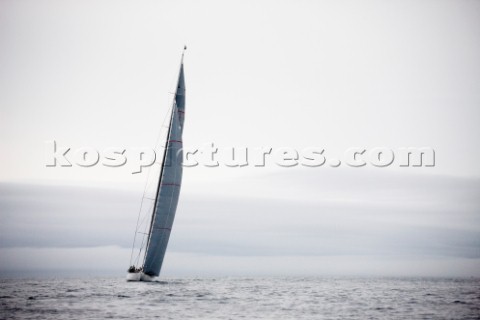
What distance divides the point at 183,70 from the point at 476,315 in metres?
39.0

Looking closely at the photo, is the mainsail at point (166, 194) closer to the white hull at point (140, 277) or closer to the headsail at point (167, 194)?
the headsail at point (167, 194)

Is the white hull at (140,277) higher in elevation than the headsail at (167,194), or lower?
lower

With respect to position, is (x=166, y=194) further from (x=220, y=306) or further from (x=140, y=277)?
(x=220, y=306)

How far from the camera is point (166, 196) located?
201 feet

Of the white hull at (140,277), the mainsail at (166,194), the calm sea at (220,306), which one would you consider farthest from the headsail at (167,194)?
the calm sea at (220,306)

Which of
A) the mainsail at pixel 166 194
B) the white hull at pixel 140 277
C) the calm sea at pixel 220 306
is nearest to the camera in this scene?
the calm sea at pixel 220 306

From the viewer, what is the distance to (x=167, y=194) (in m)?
61.2

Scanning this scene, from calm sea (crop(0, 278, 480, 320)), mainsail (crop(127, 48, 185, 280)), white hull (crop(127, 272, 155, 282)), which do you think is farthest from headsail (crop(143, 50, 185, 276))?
calm sea (crop(0, 278, 480, 320))

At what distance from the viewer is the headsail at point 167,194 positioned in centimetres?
6112

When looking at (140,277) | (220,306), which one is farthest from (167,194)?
(220,306)

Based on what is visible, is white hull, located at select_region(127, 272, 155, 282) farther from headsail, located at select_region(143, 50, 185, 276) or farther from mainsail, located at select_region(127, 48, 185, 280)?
headsail, located at select_region(143, 50, 185, 276)

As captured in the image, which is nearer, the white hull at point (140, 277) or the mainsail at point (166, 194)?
the mainsail at point (166, 194)

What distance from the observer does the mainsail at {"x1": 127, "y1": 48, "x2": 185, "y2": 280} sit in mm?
61125

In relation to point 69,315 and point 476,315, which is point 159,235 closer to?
point 69,315
